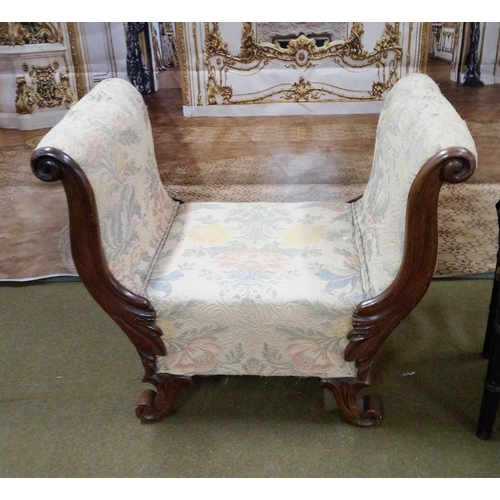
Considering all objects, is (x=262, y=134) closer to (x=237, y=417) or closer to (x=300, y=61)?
(x=300, y=61)

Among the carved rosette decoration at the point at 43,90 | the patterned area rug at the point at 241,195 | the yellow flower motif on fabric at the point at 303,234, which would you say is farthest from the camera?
the patterned area rug at the point at 241,195

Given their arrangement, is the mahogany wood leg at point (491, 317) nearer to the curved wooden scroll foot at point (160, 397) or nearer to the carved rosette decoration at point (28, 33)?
the curved wooden scroll foot at point (160, 397)

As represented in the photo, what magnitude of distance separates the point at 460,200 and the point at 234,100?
3.68 ft

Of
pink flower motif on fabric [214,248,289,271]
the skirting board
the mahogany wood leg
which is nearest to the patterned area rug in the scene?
the skirting board

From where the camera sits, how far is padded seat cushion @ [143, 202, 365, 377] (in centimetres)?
131

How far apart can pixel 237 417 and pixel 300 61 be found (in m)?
1.33

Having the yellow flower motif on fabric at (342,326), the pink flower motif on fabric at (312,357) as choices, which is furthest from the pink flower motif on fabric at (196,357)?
the yellow flower motif on fabric at (342,326)

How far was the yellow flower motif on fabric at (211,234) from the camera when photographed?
1562 mm

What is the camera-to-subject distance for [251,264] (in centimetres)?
142

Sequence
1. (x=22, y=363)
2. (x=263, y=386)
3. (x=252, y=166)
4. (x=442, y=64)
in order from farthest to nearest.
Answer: (x=252, y=166) → (x=442, y=64) → (x=22, y=363) → (x=263, y=386)

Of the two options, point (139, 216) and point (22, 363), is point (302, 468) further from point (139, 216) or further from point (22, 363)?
point (22, 363)

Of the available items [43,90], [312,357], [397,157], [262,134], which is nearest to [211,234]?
[312,357]
